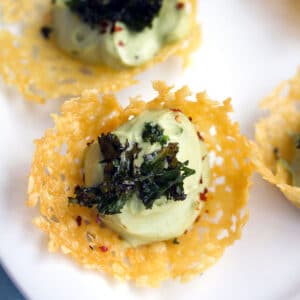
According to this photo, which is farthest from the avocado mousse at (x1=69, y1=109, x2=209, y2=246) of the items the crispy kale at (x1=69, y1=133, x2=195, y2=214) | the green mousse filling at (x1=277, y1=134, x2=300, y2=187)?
the green mousse filling at (x1=277, y1=134, x2=300, y2=187)

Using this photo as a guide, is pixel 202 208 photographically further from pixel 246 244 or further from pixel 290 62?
pixel 290 62

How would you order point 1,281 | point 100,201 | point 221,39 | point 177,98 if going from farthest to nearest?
1. point 221,39
2. point 1,281
3. point 177,98
4. point 100,201

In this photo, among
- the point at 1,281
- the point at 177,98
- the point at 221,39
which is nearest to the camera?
the point at 177,98

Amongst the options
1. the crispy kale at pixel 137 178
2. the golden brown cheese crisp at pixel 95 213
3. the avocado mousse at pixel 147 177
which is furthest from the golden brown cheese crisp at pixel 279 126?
the crispy kale at pixel 137 178

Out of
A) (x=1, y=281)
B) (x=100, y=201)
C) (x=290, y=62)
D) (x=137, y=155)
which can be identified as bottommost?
(x=1, y=281)

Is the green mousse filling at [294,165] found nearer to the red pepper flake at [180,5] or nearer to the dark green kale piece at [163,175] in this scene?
the dark green kale piece at [163,175]

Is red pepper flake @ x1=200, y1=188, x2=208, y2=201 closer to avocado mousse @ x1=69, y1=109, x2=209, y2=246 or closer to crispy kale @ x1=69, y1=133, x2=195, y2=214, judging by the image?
avocado mousse @ x1=69, y1=109, x2=209, y2=246

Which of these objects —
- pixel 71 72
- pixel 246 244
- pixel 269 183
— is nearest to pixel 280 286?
pixel 246 244
